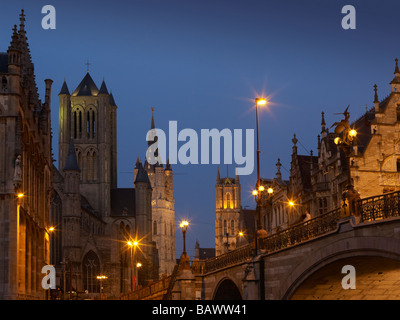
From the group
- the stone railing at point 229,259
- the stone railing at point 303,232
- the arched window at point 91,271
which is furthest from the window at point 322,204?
the arched window at point 91,271

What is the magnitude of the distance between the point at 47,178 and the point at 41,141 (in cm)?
405

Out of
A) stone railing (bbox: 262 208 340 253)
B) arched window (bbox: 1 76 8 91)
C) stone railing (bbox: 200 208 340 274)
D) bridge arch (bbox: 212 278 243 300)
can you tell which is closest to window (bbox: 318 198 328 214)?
bridge arch (bbox: 212 278 243 300)

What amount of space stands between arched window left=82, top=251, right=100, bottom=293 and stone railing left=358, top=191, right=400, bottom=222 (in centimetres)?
8437

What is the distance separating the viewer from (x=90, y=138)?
5133 inches

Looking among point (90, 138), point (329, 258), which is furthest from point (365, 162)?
point (90, 138)

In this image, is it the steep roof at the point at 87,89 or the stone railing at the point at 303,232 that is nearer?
the stone railing at the point at 303,232

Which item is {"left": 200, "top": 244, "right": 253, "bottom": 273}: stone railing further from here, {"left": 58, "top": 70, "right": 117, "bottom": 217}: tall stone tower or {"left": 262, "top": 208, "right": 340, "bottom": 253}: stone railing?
{"left": 58, "top": 70, "right": 117, "bottom": 217}: tall stone tower

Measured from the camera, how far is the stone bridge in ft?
82.2

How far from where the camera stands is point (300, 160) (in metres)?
67.0

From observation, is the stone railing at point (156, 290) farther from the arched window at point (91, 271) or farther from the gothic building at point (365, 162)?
the arched window at point (91, 271)

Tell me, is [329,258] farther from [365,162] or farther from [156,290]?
[156,290]

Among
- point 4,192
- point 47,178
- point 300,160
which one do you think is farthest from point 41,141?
point 300,160

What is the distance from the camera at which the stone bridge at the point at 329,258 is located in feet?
82.2

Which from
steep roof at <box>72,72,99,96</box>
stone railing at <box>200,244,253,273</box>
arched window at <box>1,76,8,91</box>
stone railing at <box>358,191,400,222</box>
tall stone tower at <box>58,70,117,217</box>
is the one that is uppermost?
steep roof at <box>72,72,99,96</box>
